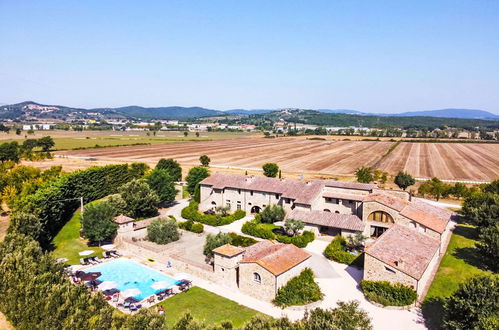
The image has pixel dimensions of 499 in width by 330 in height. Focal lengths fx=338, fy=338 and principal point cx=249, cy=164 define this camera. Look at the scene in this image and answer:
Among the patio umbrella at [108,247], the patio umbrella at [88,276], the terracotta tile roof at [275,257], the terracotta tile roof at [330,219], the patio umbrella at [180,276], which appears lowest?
the patio umbrella at [180,276]

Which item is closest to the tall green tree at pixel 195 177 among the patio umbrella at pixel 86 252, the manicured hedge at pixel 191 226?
the manicured hedge at pixel 191 226

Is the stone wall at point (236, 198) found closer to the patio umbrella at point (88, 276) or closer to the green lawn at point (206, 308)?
the green lawn at point (206, 308)

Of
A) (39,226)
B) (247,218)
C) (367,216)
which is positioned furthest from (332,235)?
(39,226)

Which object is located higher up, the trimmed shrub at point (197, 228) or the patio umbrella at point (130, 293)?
the patio umbrella at point (130, 293)

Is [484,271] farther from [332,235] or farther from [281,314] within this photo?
[281,314]

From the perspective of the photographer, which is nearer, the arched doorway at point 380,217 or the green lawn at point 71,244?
the green lawn at point 71,244

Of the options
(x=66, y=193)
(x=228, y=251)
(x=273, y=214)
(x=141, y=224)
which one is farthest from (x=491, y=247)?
(x=66, y=193)

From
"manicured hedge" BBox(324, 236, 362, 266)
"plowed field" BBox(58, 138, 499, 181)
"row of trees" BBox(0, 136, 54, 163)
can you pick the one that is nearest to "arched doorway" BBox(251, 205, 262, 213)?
"manicured hedge" BBox(324, 236, 362, 266)
